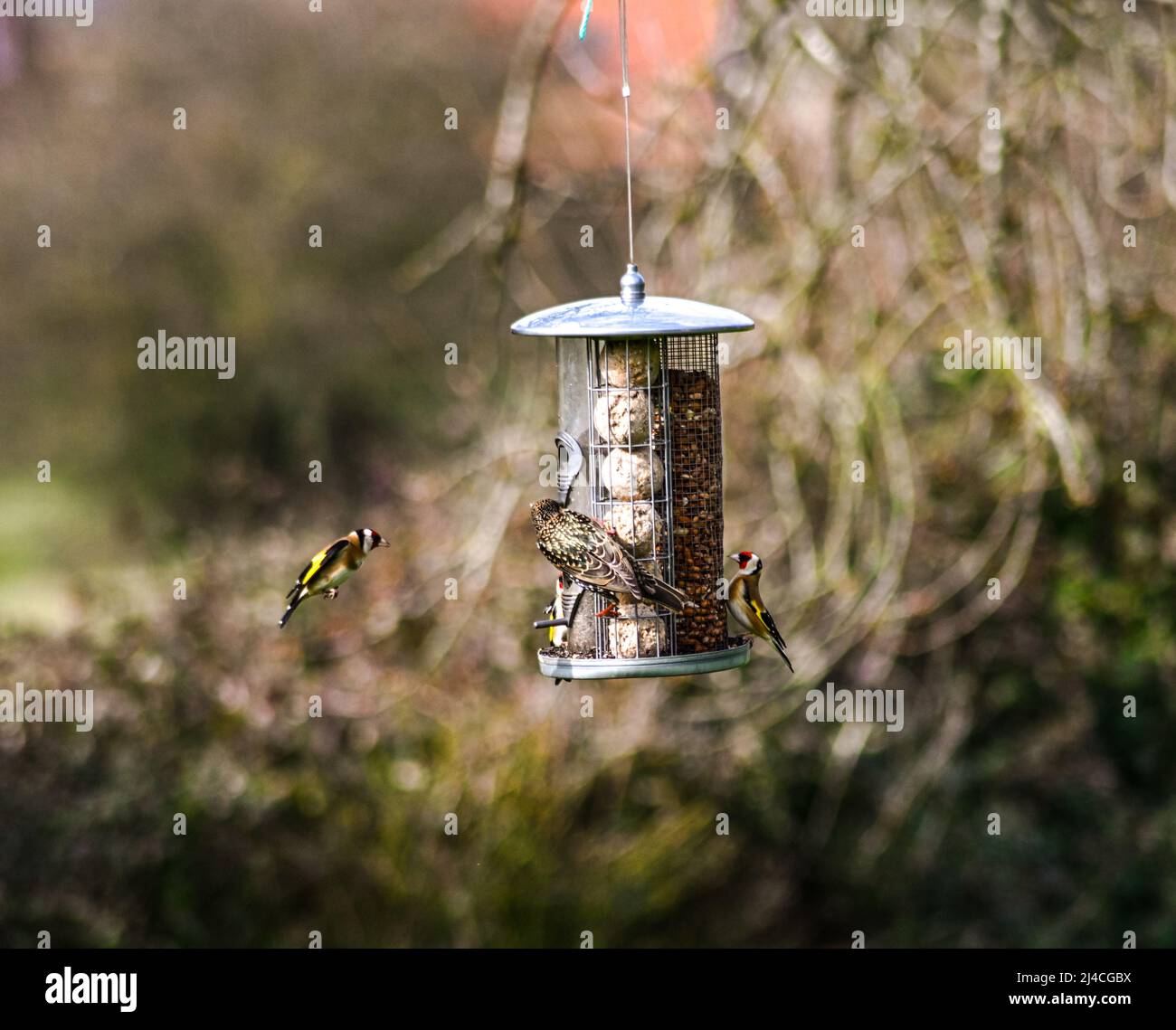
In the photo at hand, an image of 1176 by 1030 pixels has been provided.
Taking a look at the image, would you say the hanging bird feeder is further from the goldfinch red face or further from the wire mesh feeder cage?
the goldfinch red face

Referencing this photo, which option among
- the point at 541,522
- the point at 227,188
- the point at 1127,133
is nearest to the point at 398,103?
the point at 227,188

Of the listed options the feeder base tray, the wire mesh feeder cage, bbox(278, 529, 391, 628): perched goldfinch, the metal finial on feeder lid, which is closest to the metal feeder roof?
the metal finial on feeder lid

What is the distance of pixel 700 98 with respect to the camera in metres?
10.1

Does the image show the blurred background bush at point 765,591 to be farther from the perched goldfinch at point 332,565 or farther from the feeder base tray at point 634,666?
the feeder base tray at point 634,666

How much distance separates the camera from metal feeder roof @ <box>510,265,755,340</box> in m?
5.52

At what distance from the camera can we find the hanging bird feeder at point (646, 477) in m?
6.11

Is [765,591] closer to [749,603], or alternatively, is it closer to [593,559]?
[749,603]

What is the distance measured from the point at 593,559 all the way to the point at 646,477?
1.60 feet

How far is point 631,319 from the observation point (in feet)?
18.4

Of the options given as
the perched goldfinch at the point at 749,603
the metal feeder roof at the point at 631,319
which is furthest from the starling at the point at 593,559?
the metal feeder roof at the point at 631,319

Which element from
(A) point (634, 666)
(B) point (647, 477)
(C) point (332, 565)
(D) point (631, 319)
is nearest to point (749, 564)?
(B) point (647, 477)

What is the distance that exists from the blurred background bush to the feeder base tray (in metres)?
Result: 1.80
